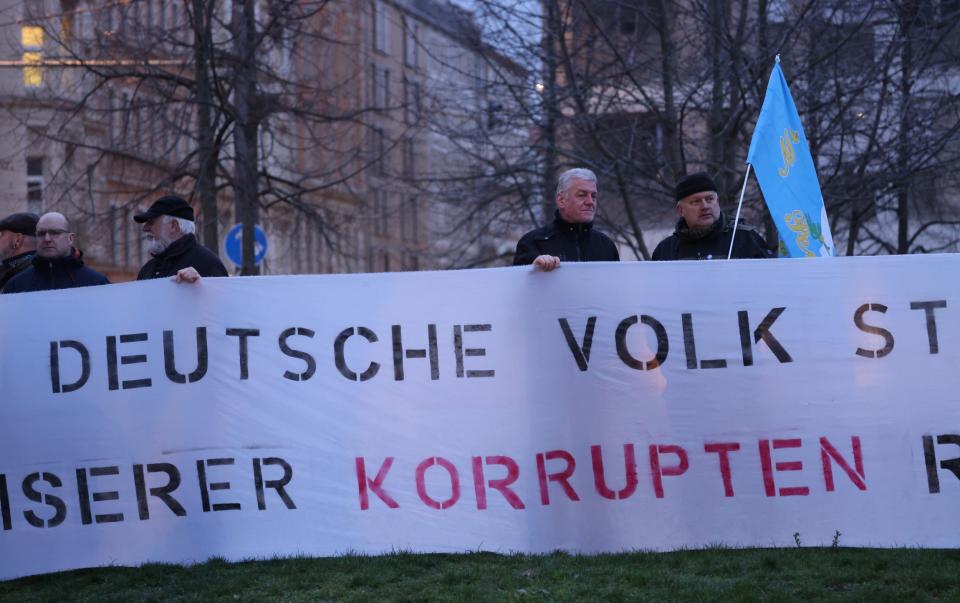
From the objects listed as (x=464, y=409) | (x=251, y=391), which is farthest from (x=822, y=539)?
(x=251, y=391)

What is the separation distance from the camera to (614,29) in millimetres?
15727

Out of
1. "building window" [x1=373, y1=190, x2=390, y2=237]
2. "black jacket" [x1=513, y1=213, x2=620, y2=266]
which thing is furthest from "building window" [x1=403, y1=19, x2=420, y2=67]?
"black jacket" [x1=513, y1=213, x2=620, y2=266]

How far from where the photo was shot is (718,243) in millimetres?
7859

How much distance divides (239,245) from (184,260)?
11328 mm

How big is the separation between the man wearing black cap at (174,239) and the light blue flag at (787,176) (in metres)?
2.83

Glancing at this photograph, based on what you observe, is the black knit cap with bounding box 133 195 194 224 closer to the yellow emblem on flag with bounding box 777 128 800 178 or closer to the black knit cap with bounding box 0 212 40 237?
the black knit cap with bounding box 0 212 40 237

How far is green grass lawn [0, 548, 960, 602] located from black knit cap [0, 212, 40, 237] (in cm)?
257

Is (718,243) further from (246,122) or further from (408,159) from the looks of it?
(408,159)

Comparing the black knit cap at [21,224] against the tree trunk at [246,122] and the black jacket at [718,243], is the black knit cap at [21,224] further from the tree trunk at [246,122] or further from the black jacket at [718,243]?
the tree trunk at [246,122]

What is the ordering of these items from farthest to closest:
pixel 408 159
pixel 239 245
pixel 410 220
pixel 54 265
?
1. pixel 410 220
2. pixel 408 159
3. pixel 239 245
4. pixel 54 265

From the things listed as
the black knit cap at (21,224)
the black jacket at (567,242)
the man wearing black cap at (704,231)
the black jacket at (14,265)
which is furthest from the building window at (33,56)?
the man wearing black cap at (704,231)

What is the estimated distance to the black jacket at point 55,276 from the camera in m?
8.45

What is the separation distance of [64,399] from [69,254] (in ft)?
3.94

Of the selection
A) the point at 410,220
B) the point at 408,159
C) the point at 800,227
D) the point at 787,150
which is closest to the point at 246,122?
the point at 408,159
